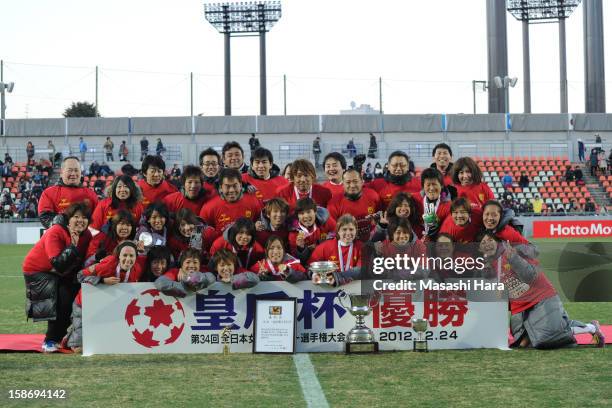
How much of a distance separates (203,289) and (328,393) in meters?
2.00

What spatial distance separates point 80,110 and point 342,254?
6047 centimetres

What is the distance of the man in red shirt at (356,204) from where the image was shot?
25.0 ft

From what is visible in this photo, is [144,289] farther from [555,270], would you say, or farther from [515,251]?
[555,270]

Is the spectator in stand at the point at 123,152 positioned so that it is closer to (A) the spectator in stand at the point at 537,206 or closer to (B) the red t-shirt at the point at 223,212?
(A) the spectator in stand at the point at 537,206

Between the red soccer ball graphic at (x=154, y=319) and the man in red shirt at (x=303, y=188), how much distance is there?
1315 millimetres

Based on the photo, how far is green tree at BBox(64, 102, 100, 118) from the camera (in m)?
64.2

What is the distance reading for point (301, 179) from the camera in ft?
24.8

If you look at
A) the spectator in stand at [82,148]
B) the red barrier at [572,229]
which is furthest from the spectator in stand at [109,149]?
the red barrier at [572,229]

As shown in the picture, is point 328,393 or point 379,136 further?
point 379,136

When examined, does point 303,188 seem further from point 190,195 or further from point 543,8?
point 543,8

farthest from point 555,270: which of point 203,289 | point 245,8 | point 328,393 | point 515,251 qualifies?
point 245,8

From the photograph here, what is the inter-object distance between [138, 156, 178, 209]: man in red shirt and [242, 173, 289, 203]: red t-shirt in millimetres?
742

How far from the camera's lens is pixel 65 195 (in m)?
8.04

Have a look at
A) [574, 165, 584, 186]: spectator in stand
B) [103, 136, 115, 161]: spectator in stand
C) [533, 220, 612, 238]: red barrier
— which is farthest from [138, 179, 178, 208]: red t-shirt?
[574, 165, 584, 186]: spectator in stand
